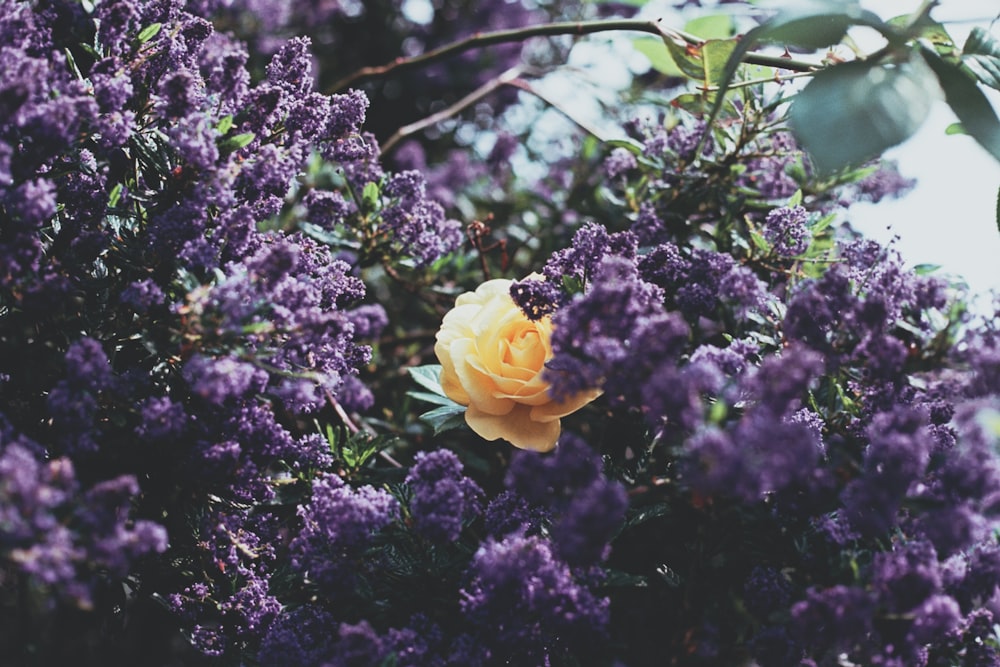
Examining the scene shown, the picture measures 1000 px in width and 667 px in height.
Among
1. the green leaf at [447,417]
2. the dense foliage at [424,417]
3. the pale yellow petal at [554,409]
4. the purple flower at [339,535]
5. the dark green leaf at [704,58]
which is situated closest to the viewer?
the dense foliage at [424,417]

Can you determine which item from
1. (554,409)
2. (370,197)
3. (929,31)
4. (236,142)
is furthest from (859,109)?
(370,197)

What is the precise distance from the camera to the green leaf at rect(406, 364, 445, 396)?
1268 millimetres

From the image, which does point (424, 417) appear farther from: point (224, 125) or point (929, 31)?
point (929, 31)

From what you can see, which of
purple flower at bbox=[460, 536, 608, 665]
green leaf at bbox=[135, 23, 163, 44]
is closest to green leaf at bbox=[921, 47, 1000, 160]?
purple flower at bbox=[460, 536, 608, 665]

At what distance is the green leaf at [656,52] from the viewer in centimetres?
163

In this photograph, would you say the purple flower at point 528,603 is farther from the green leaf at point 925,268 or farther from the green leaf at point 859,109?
the green leaf at point 925,268

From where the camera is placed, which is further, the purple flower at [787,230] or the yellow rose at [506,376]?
the purple flower at [787,230]

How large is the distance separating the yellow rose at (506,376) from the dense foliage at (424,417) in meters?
0.01

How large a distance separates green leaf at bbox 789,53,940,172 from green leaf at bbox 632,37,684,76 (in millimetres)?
736

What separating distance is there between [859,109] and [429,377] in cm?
71

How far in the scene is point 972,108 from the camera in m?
A: 0.92

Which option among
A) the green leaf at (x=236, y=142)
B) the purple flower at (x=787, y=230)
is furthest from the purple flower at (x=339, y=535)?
the purple flower at (x=787, y=230)

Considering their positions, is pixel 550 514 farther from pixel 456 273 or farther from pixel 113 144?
pixel 456 273

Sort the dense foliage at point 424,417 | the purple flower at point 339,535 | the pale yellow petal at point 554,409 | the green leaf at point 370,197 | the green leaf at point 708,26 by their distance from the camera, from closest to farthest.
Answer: the dense foliage at point 424,417
the purple flower at point 339,535
the pale yellow petal at point 554,409
the green leaf at point 370,197
the green leaf at point 708,26
